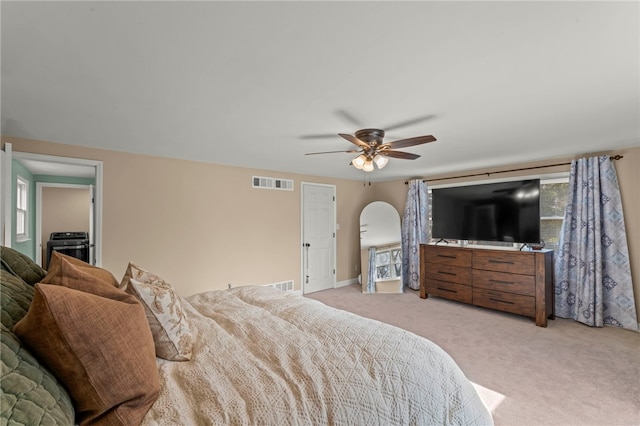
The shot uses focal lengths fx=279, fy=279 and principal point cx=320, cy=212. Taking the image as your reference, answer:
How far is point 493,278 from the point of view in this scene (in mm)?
3922

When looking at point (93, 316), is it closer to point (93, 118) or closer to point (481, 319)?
point (93, 118)

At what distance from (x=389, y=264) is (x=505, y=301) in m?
1.90

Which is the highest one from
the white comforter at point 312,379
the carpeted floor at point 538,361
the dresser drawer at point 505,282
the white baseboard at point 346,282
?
the white comforter at point 312,379

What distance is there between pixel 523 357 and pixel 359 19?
322 cm

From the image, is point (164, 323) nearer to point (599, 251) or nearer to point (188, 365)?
point (188, 365)

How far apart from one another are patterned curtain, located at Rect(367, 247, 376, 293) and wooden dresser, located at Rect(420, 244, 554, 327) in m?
0.83

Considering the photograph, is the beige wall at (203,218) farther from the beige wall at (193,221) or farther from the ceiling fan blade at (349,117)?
the ceiling fan blade at (349,117)

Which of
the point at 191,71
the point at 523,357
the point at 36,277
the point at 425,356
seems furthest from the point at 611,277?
the point at 36,277

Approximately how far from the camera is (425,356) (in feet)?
4.44

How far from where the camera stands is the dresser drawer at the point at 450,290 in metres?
4.19

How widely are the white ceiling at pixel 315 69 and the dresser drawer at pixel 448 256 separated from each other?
78.4 inches

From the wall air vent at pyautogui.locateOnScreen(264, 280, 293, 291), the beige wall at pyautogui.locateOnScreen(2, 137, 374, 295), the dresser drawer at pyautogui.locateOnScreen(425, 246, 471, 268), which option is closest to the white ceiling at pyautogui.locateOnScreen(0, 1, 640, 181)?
the beige wall at pyautogui.locateOnScreen(2, 137, 374, 295)

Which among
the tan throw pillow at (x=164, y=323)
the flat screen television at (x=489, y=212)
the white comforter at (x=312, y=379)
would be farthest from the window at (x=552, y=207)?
the tan throw pillow at (x=164, y=323)

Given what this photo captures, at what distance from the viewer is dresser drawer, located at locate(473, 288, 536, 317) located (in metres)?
3.59
